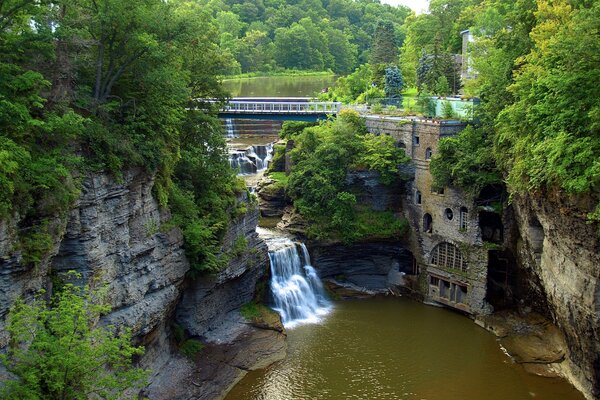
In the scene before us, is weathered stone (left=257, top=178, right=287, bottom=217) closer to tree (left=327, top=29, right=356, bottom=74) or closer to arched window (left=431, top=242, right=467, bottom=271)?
arched window (left=431, top=242, right=467, bottom=271)

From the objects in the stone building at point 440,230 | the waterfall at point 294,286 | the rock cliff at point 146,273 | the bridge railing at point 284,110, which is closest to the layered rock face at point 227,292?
the rock cliff at point 146,273

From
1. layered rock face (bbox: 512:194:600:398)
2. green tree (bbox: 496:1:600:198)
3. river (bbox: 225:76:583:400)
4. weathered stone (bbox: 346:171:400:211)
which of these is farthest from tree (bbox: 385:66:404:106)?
layered rock face (bbox: 512:194:600:398)

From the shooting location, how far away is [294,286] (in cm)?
4075

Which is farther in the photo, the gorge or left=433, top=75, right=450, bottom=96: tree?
left=433, top=75, right=450, bottom=96: tree

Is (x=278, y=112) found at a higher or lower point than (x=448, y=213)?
higher

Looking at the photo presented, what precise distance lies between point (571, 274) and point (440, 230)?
12980 mm

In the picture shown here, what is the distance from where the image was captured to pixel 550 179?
28.3m

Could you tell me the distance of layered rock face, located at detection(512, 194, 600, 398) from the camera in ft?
91.1

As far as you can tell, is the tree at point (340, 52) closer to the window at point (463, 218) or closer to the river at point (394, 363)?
the window at point (463, 218)

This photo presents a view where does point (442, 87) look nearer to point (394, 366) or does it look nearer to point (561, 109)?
point (561, 109)

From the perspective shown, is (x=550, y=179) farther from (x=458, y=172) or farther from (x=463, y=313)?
(x=463, y=313)

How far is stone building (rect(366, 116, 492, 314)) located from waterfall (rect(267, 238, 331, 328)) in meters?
6.72

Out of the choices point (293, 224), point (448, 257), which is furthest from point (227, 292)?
point (448, 257)

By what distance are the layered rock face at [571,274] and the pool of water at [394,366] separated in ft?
5.93
